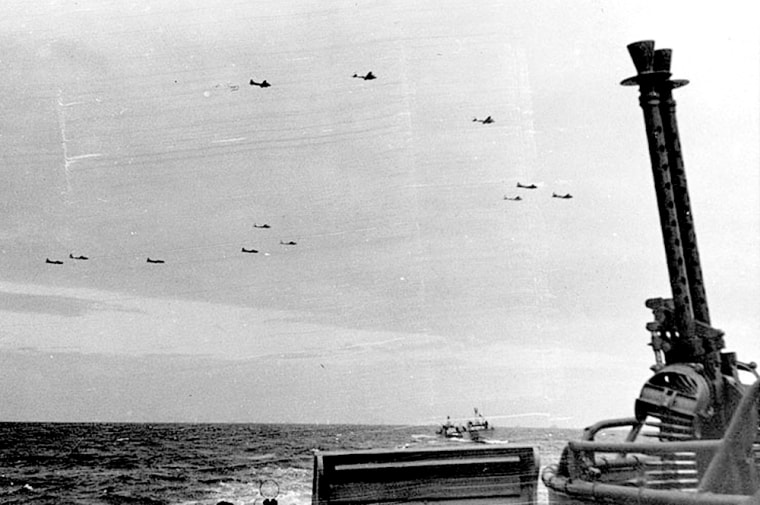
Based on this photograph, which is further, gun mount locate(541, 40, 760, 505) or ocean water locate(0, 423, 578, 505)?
ocean water locate(0, 423, 578, 505)

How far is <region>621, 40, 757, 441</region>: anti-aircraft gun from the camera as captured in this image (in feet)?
27.3

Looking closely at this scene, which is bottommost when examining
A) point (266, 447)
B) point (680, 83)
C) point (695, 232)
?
point (266, 447)

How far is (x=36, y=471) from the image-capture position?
53250mm

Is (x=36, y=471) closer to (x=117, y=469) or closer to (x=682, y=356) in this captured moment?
(x=117, y=469)

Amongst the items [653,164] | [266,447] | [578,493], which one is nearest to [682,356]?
[653,164]

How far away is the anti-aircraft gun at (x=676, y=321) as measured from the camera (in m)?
8.33

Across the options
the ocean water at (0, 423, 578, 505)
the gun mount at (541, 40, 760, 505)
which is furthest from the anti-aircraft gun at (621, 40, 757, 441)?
the ocean water at (0, 423, 578, 505)

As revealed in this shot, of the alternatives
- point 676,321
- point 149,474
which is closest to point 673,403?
point 676,321

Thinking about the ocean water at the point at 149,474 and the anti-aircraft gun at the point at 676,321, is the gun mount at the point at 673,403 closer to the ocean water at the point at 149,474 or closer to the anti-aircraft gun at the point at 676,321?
the anti-aircraft gun at the point at 676,321

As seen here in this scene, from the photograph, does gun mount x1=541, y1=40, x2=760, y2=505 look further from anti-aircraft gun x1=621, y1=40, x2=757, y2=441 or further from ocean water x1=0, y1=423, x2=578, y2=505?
ocean water x1=0, y1=423, x2=578, y2=505

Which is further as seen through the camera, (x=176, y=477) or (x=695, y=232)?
(x=176, y=477)

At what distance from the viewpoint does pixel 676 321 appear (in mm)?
9148

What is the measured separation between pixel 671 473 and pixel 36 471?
53719 millimetres

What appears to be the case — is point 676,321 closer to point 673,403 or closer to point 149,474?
point 673,403
